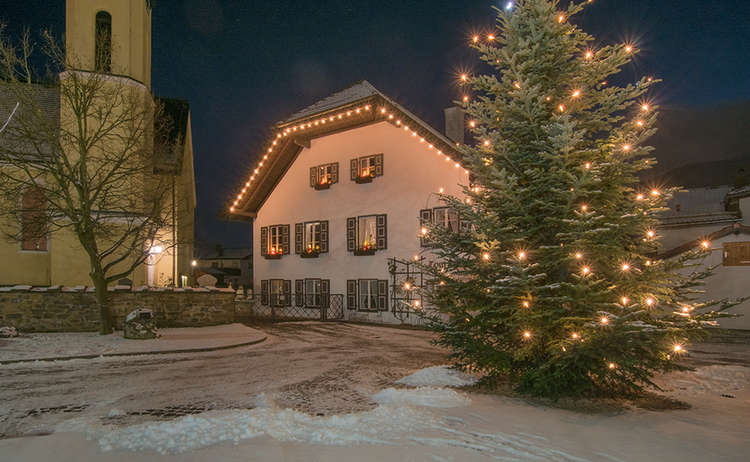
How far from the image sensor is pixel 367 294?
2372 centimetres

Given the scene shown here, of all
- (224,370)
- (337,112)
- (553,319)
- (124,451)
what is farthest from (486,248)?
(337,112)

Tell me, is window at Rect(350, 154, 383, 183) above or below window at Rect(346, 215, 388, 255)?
above

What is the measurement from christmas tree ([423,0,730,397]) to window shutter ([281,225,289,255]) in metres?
19.8

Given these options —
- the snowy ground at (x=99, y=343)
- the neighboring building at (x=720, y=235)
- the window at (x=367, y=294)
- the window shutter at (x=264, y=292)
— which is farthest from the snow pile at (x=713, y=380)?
the window shutter at (x=264, y=292)

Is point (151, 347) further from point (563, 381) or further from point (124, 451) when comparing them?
point (563, 381)

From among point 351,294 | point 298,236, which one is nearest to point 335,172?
point 298,236

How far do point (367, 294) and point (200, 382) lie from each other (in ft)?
49.2

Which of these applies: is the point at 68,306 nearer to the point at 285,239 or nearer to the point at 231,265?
the point at 285,239

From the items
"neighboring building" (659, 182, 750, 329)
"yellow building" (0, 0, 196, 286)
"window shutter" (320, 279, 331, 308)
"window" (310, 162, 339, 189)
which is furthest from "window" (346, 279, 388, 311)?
"neighboring building" (659, 182, 750, 329)

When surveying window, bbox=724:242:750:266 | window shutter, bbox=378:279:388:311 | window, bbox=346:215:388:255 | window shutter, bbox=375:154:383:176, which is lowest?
window shutter, bbox=378:279:388:311

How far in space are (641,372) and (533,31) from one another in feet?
17.7

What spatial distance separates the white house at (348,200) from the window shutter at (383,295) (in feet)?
0.15

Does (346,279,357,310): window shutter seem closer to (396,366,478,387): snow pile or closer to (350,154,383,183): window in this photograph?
(350,154,383,183): window

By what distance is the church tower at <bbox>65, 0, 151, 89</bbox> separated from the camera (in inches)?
796
